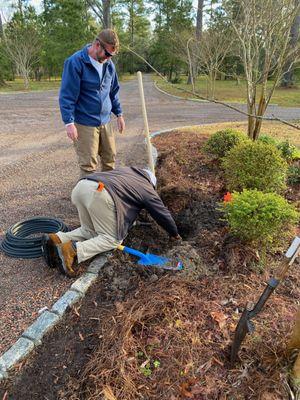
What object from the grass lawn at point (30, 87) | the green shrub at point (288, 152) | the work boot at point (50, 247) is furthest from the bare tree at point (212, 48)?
the grass lawn at point (30, 87)

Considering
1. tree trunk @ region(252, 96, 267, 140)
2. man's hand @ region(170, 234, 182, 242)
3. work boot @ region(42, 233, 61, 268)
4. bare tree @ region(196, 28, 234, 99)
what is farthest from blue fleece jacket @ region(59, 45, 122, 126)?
bare tree @ region(196, 28, 234, 99)

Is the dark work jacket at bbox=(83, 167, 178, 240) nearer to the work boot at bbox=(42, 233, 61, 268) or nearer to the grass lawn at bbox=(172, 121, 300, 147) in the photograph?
the work boot at bbox=(42, 233, 61, 268)

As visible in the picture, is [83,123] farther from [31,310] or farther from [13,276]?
[31,310]

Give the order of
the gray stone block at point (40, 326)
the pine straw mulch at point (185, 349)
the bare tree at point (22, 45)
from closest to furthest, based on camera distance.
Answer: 1. the pine straw mulch at point (185, 349)
2. the gray stone block at point (40, 326)
3. the bare tree at point (22, 45)

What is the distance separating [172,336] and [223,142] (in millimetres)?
3502

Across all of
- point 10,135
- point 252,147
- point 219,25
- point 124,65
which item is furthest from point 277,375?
point 124,65

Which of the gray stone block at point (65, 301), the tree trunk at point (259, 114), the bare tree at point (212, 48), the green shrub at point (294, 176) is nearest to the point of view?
the gray stone block at point (65, 301)

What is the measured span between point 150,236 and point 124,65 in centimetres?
4877

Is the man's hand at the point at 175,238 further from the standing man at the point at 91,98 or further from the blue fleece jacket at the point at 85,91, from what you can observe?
the blue fleece jacket at the point at 85,91

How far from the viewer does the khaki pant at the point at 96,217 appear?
2.72 m

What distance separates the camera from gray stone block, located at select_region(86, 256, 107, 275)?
2.83 m

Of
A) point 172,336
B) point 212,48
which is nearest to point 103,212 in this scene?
point 172,336

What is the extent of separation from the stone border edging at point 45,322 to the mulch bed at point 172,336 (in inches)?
2.0

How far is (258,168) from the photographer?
3.62 metres
